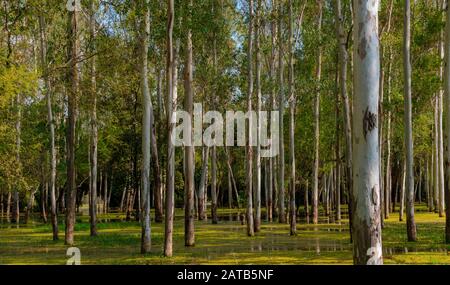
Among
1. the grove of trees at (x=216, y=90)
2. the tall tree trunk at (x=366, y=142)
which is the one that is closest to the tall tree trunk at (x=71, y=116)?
the grove of trees at (x=216, y=90)

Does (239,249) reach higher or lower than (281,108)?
lower

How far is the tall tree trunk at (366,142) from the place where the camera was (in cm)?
974

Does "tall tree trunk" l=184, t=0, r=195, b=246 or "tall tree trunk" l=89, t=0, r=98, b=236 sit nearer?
"tall tree trunk" l=184, t=0, r=195, b=246

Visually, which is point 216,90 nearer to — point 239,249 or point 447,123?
point 239,249

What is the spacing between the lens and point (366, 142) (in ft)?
32.0

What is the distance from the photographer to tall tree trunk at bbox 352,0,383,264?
9.74 metres

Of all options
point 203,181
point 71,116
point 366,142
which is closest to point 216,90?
point 203,181

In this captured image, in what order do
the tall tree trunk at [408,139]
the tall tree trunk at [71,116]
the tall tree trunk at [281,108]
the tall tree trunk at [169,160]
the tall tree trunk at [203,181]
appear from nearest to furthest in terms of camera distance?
the tall tree trunk at [169,160] → the tall tree trunk at [408,139] → the tall tree trunk at [71,116] → the tall tree trunk at [281,108] → the tall tree trunk at [203,181]

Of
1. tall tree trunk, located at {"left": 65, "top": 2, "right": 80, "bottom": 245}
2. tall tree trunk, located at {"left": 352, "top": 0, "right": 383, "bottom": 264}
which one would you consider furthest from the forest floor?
tall tree trunk, located at {"left": 352, "top": 0, "right": 383, "bottom": 264}

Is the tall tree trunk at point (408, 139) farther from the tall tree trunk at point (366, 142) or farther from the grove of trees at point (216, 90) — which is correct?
the tall tree trunk at point (366, 142)

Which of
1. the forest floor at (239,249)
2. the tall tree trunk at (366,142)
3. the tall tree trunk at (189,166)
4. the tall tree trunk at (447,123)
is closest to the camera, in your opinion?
the tall tree trunk at (366,142)

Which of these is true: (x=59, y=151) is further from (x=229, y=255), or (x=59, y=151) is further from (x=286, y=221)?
(x=229, y=255)

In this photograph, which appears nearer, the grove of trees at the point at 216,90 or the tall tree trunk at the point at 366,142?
the tall tree trunk at the point at 366,142

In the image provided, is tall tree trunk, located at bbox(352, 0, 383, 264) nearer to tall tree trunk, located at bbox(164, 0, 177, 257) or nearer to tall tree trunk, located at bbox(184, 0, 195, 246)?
tall tree trunk, located at bbox(164, 0, 177, 257)
